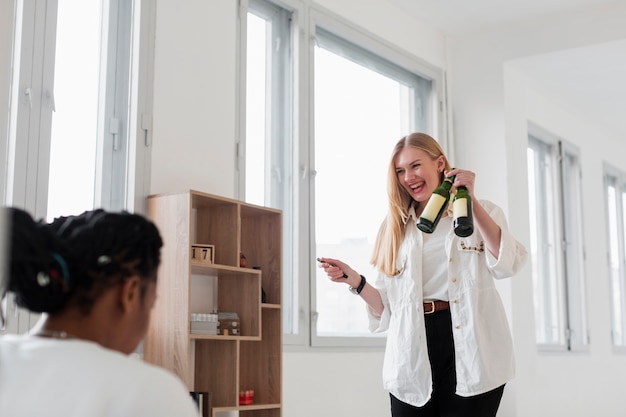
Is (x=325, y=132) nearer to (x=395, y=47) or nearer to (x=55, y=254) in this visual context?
(x=395, y=47)

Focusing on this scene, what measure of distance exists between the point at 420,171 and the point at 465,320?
509 millimetres

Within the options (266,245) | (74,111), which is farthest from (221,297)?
(74,111)

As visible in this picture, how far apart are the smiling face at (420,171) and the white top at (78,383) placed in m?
1.88

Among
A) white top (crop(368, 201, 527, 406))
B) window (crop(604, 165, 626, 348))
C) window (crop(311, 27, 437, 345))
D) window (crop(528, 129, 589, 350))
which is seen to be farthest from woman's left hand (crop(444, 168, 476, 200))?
window (crop(604, 165, 626, 348))

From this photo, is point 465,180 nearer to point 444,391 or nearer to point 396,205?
point 396,205

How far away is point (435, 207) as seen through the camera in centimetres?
247

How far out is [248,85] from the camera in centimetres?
422

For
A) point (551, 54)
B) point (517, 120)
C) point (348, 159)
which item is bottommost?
point (348, 159)

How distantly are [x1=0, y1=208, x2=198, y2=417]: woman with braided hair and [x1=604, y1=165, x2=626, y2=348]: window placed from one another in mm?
7480

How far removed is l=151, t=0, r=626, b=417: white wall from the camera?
3.65 meters

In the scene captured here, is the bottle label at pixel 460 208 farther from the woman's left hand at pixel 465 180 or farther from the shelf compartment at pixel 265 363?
the shelf compartment at pixel 265 363

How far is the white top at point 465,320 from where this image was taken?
257cm

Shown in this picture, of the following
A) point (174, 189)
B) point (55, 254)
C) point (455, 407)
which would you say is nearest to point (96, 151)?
point (174, 189)

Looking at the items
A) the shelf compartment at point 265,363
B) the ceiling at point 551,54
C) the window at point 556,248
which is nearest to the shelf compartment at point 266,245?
the shelf compartment at point 265,363
